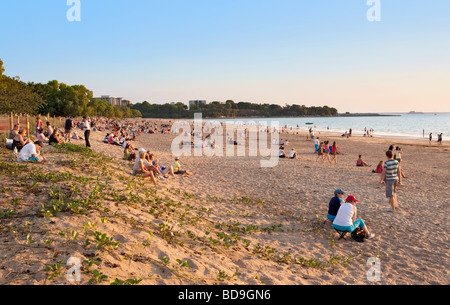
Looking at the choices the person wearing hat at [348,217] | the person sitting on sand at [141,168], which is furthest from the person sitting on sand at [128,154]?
the person wearing hat at [348,217]

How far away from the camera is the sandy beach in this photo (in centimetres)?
429

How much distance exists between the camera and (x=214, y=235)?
6633 mm

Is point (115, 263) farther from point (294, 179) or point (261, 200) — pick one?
point (294, 179)

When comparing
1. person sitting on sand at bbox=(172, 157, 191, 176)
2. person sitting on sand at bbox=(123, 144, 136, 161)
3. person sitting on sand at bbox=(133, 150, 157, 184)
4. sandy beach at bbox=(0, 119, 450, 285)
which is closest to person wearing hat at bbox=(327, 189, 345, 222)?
sandy beach at bbox=(0, 119, 450, 285)

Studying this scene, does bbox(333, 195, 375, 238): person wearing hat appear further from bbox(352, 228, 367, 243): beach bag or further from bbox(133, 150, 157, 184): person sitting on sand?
bbox(133, 150, 157, 184): person sitting on sand

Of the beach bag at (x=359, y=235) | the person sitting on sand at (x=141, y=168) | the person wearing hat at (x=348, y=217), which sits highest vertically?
the person sitting on sand at (x=141, y=168)

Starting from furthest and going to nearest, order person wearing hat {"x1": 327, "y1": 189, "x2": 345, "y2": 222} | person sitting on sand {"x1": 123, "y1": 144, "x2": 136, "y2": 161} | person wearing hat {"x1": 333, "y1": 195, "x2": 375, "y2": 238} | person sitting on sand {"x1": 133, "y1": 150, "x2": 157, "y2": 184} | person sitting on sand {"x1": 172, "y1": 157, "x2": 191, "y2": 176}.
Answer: person sitting on sand {"x1": 123, "y1": 144, "x2": 136, "y2": 161} → person sitting on sand {"x1": 172, "y1": 157, "x2": 191, "y2": 176} → person sitting on sand {"x1": 133, "y1": 150, "x2": 157, "y2": 184} → person wearing hat {"x1": 327, "y1": 189, "x2": 345, "y2": 222} → person wearing hat {"x1": 333, "y1": 195, "x2": 375, "y2": 238}

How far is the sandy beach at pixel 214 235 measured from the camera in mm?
4289

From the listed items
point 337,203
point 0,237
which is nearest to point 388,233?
point 337,203

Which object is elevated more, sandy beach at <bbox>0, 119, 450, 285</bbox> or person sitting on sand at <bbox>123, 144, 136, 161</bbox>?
person sitting on sand at <bbox>123, 144, 136, 161</bbox>

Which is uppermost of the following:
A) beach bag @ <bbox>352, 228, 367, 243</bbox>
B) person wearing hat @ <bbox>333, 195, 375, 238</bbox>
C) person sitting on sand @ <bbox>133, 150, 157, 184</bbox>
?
person sitting on sand @ <bbox>133, 150, 157, 184</bbox>

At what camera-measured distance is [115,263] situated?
4.20 m

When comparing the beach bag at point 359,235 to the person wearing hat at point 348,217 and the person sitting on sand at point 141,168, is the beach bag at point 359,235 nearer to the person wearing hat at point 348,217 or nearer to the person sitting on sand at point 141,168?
the person wearing hat at point 348,217
